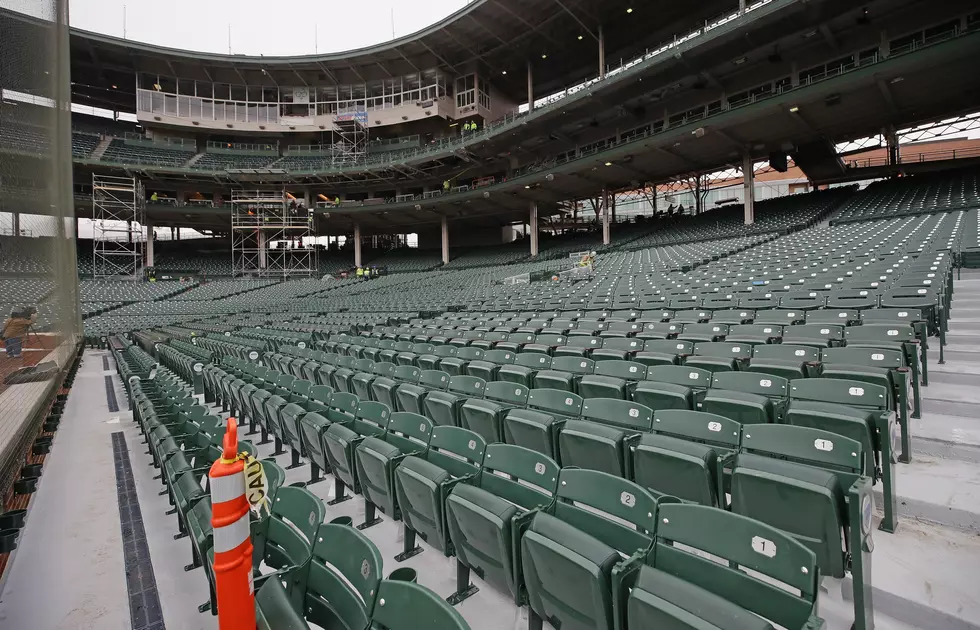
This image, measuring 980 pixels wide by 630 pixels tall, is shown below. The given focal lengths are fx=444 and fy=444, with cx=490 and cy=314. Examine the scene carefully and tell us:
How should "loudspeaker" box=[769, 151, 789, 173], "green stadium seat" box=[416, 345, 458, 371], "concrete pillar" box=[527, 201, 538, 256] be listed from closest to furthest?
"green stadium seat" box=[416, 345, 458, 371], "loudspeaker" box=[769, 151, 789, 173], "concrete pillar" box=[527, 201, 538, 256]

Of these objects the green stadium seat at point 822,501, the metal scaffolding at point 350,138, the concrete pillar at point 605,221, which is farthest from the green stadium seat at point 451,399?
the metal scaffolding at point 350,138

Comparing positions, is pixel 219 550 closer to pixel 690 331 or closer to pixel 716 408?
pixel 716 408

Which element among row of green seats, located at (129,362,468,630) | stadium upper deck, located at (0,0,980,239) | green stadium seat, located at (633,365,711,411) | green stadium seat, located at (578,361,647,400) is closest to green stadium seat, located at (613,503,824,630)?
row of green seats, located at (129,362,468,630)

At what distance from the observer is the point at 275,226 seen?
31.8m

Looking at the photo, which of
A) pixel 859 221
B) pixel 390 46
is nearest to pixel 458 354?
pixel 859 221

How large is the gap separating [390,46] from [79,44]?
63.9ft

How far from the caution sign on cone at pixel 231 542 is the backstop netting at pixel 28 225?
130 inches

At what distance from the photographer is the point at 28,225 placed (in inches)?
180

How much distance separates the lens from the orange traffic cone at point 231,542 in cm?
141

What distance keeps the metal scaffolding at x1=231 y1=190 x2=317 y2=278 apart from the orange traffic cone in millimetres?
33872

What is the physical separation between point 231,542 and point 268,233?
1433 inches

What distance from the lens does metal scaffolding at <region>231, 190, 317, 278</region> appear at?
32156mm

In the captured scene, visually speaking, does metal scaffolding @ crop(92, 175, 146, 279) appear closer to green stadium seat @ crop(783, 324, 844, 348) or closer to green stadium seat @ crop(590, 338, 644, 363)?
green stadium seat @ crop(590, 338, 644, 363)

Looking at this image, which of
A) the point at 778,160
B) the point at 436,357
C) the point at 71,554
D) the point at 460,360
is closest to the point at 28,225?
the point at 71,554
